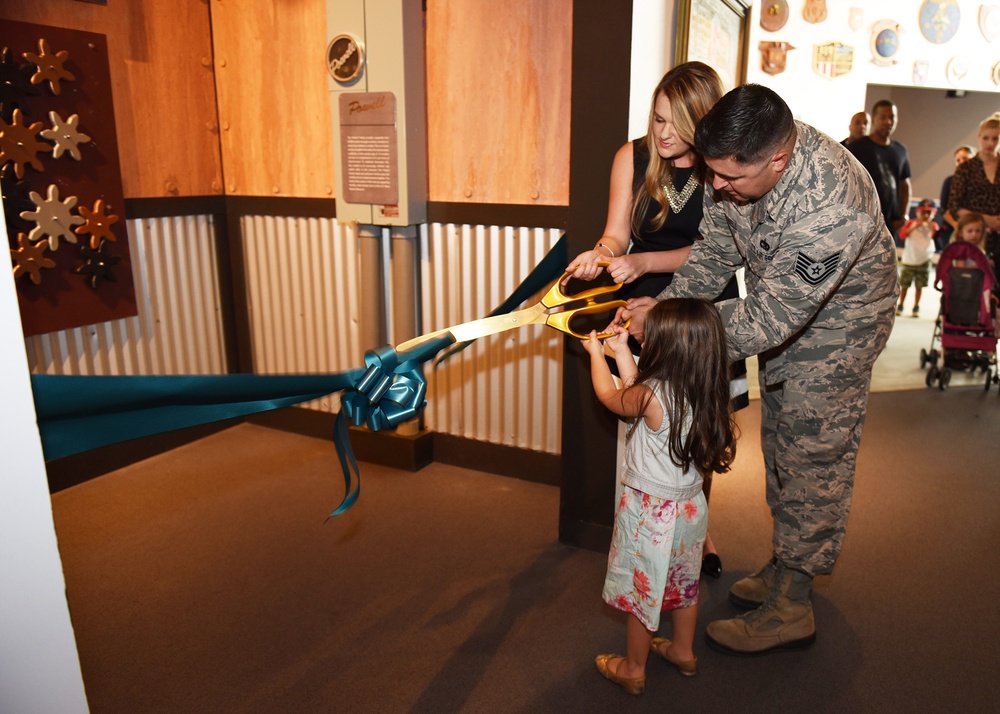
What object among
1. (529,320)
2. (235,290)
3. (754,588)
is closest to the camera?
(529,320)

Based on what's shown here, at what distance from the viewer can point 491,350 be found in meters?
3.35

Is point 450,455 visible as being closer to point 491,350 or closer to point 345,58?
point 491,350

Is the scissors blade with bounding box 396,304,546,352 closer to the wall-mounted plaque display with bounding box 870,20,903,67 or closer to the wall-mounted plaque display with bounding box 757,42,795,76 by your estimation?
the wall-mounted plaque display with bounding box 757,42,795,76

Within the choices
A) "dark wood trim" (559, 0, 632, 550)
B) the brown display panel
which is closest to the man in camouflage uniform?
"dark wood trim" (559, 0, 632, 550)

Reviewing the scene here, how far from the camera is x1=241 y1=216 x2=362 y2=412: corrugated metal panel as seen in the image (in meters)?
3.67

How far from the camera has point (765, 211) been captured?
5.92 feet

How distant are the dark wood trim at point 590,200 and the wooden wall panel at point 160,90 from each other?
2.17 m

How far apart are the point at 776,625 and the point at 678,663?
341 millimetres

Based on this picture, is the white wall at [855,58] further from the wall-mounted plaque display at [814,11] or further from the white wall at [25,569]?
the white wall at [25,569]

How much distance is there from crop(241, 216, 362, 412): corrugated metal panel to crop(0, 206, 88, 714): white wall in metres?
2.82

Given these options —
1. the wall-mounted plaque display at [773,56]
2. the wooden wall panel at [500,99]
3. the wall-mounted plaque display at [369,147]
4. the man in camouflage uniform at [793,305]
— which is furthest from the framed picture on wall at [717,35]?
the wall-mounted plaque display at [773,56]

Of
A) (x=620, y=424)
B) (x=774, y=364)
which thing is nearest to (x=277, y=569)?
(x=620, y=424)

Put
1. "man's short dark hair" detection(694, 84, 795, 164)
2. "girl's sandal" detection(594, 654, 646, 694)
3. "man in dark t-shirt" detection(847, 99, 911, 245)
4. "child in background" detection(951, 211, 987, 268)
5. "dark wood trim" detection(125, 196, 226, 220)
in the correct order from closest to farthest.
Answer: "man's short dark hair" detection(694, 84, 795, 164) < "girl's sandal" detection(594, 654, 646, 694) < "dark wood trim" detection(125, 196, 226, 220) < "child in background" detection(951, 211, 987, 268) < "man in dark t-shirt" detection(847, 99, 911, 245)

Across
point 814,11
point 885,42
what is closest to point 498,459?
point 814,11
